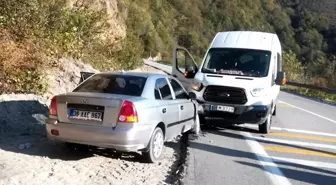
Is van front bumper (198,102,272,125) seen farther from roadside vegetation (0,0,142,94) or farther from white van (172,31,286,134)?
roadside vegetation (0,0,142,94)

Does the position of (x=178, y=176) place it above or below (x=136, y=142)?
below

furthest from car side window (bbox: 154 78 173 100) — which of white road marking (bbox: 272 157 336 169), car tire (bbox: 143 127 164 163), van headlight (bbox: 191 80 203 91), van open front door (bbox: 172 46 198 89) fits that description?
van open front door (bbox: 172 46 198 89)

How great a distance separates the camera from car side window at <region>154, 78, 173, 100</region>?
7.12 m

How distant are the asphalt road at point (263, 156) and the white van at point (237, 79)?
523 mm

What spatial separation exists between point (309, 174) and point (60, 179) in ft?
12.8

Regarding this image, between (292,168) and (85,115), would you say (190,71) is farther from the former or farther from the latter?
(85,115)

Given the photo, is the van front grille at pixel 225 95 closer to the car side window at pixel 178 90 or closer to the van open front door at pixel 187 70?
the van open front door at pixel 187 70

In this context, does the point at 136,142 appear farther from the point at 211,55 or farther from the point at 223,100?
the point at 211,55

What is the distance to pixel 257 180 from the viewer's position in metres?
6.11

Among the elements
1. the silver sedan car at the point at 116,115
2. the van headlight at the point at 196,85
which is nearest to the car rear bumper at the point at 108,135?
the silver sedan car at the point at 116,115

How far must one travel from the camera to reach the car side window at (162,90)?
712 centimetres

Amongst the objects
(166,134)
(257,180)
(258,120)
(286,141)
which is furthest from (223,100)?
(257,180)

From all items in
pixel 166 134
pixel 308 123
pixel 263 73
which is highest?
pixel 263 73

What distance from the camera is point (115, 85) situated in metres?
6.96
